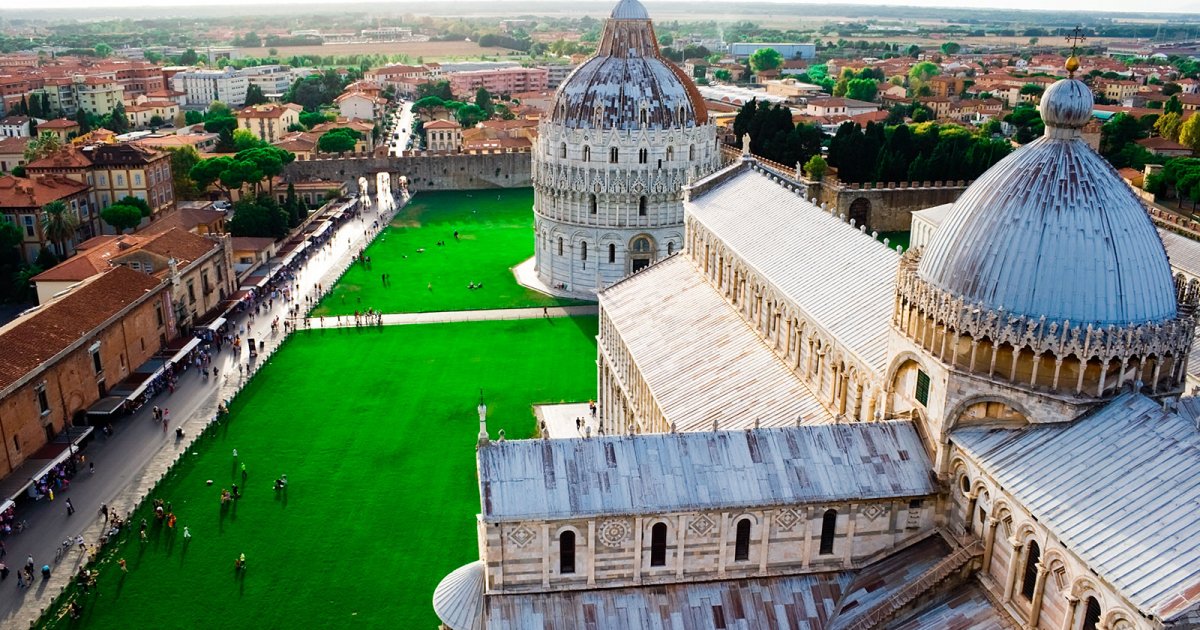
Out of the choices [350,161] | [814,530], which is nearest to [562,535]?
[814,530]

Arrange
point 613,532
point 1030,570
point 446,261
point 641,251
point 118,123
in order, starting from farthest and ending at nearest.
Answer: point 118,123, point 446,261, point 641,251, point 613,532, point 1030,570

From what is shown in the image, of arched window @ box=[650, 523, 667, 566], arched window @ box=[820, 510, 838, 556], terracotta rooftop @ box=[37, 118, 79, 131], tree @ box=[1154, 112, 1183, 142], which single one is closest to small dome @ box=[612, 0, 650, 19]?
arched window @ box=[820, 510, 838, 556]

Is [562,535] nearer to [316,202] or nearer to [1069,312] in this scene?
[1069,312]

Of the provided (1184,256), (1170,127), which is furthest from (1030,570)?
(1170,127)

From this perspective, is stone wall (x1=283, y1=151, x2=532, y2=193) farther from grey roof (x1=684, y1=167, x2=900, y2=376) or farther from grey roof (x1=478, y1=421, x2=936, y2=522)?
grey roof (x1=478, y1=421, x2=936, y2=522)

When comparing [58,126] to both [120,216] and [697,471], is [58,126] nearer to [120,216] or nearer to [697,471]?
[120,216]

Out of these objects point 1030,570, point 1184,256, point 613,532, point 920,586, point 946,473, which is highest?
point 946,473

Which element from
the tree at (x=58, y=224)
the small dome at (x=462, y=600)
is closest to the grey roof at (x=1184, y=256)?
the small dome at (x=462, y=600)
